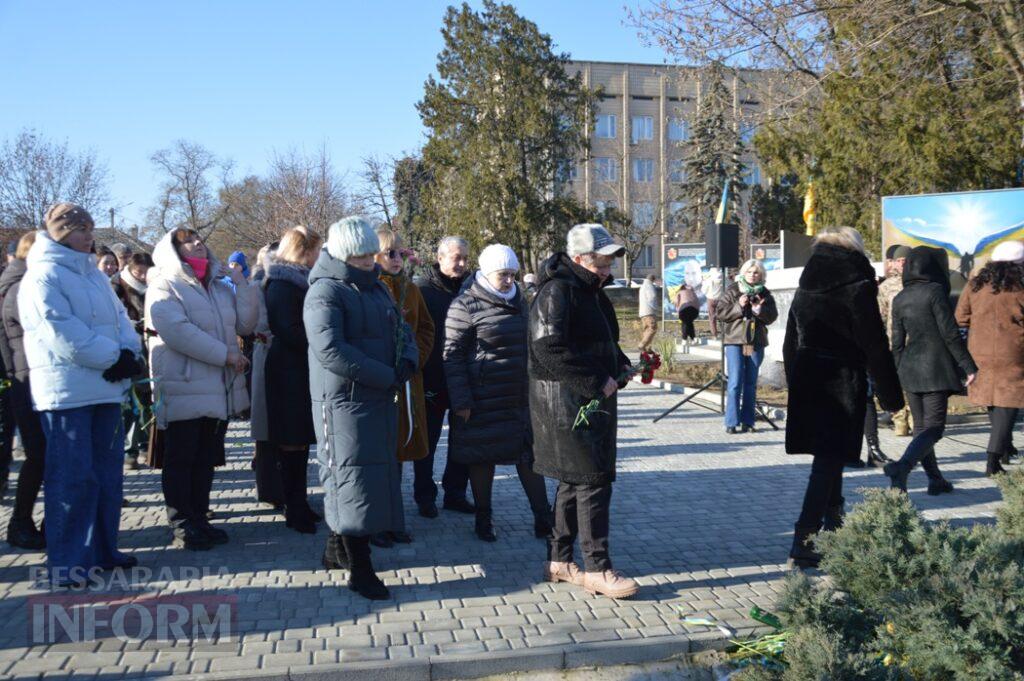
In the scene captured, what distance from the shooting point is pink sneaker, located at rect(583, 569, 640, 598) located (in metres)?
4.79

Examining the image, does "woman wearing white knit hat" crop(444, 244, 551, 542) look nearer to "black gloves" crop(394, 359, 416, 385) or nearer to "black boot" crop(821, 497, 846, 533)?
"black gloves" crop(394, 359, 416, 385)

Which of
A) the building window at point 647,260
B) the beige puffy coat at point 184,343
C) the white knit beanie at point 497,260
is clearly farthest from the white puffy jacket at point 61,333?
the building window at point 647,260

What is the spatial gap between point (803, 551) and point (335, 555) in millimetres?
2732

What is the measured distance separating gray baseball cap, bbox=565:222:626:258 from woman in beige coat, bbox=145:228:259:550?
2.35 meters

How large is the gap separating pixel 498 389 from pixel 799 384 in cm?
187

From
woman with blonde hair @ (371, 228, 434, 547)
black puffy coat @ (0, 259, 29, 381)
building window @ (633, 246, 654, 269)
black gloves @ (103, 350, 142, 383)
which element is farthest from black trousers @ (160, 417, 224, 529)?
building window @ (633, 246, 654, 269)

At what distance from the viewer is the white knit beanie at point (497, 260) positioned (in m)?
5.80

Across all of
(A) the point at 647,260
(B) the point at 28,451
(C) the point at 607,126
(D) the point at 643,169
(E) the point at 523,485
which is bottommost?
(E) the point at 523,485

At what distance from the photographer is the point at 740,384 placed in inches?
402

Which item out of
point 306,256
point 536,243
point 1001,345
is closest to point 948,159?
point 1001,345

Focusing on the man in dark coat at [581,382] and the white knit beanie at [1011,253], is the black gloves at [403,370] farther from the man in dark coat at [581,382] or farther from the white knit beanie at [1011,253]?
the white knit beanie at [1011,253]

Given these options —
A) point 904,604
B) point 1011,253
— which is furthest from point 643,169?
point 904,604

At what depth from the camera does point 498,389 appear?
5.88 m

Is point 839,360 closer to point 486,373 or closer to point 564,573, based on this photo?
point 564,573
